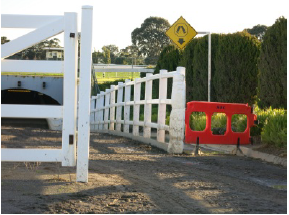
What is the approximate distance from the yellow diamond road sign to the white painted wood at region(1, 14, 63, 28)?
1551 cm

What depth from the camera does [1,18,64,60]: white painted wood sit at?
6.44 m

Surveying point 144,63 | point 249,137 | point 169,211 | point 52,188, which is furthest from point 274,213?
point 144,63

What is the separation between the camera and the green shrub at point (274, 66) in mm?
Answer: 15688

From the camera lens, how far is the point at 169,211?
5254mm

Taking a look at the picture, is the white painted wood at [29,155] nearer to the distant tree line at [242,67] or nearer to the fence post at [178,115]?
the fence post at [178,115]

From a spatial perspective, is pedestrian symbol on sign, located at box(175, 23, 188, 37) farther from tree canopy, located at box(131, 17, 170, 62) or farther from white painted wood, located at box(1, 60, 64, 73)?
tree canopy, located at box(131, 17, 170, 62)

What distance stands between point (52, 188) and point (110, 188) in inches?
23.4

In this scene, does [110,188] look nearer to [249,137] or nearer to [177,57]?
[249,137]

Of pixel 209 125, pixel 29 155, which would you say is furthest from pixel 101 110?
pixel 29 155

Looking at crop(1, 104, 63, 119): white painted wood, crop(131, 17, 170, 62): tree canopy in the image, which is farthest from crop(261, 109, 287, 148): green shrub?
crop(131, 17, 170, 62): tree canopy

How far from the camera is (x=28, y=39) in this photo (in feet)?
21.2

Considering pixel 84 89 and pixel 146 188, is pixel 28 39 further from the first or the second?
pixel 146 188

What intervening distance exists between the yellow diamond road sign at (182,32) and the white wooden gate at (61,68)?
50.9 feet

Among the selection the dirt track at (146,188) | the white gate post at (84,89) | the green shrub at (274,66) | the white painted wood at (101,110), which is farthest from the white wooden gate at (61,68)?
the white painted wood at (101,110)
